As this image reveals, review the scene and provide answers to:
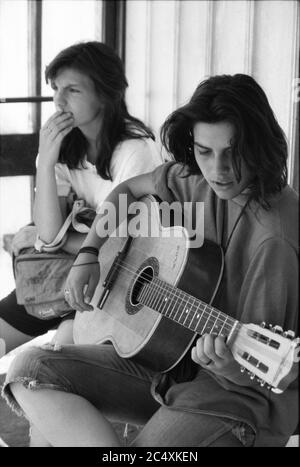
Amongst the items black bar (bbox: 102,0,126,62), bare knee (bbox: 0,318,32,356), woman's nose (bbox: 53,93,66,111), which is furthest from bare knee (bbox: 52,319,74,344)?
black bar (bbox: 102,0,126,62)

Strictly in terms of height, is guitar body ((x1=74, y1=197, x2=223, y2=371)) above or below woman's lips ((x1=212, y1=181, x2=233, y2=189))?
below

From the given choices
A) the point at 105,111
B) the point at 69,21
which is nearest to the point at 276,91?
the point at 105,111

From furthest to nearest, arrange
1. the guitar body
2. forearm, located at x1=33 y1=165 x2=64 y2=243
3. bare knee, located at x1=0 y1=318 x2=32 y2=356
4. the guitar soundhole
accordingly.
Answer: bare knee, located at x1=0 y1=318 x2=32 y2=356 → forearm, located at x1=33 y1=165 x2=64 y2=243 → the guitar soundhole → the guitar body

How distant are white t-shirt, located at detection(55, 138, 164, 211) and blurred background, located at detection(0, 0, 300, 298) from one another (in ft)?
0.42

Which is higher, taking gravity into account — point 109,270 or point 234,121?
point 234,121

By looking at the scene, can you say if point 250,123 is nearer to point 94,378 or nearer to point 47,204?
point 94,378

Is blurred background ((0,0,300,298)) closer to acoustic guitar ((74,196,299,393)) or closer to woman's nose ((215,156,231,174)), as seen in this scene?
woman's nose ((215,156,231,174))

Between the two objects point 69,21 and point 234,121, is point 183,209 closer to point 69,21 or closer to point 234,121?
point 234,121

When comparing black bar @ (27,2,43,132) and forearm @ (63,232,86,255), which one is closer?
forearm @ (63,232,86,255)

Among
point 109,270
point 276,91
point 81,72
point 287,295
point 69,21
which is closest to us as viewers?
point 287,295

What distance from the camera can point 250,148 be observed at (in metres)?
1.09

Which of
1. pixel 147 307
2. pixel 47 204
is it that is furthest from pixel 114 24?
pixel 147 307

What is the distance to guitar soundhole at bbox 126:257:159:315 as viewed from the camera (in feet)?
4.45
